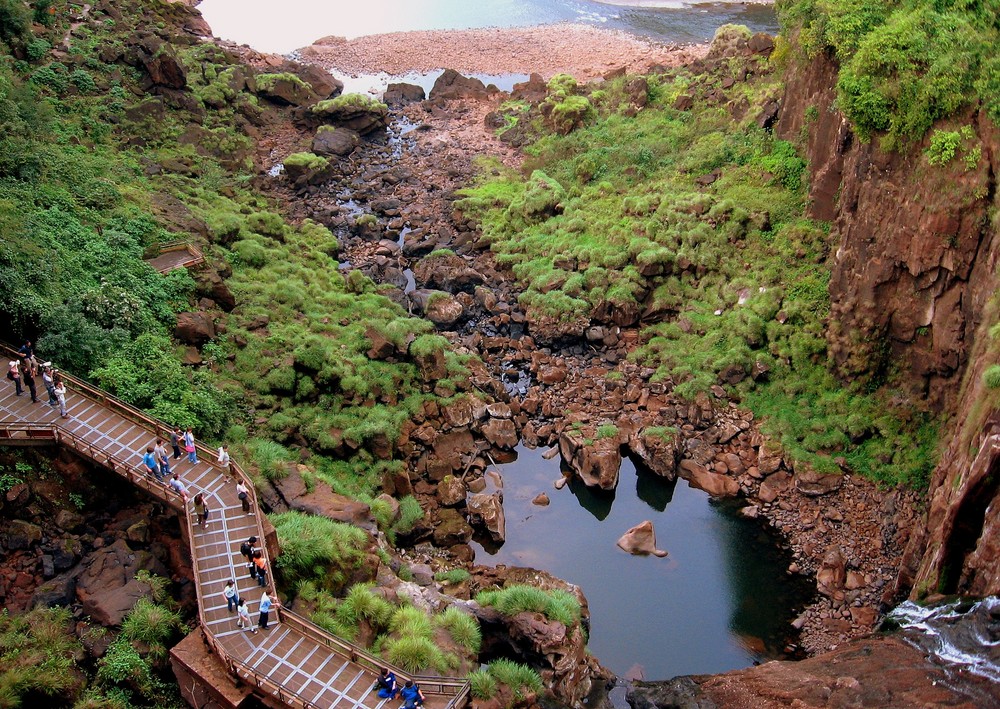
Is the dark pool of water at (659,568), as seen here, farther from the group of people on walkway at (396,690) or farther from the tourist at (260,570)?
the tourist at (260,570)

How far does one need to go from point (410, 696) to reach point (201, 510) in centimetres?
776

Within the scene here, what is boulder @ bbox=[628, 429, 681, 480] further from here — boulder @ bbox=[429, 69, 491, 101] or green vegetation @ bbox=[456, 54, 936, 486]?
boulder @ bbox=[429, 69, 491, 101]

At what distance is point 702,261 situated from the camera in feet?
139

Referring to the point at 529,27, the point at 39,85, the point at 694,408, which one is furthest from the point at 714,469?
the point at 529,27

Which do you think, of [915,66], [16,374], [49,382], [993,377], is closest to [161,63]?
[16,374]

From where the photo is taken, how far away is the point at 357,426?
33219 millimetres

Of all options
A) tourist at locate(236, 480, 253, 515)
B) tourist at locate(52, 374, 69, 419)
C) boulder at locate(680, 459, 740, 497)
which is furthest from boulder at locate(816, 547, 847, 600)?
tourist at locate(52, 374, 69, 419)

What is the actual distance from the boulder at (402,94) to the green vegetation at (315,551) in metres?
54.5

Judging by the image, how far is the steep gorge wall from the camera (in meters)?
23.4

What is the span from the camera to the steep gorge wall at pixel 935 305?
23.4 meters

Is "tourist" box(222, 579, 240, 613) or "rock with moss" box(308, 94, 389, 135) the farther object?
"rock with moss" box(308, 94, 389, 135)

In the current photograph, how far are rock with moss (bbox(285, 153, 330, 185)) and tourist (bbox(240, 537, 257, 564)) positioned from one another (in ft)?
126

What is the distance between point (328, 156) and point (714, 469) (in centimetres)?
3846

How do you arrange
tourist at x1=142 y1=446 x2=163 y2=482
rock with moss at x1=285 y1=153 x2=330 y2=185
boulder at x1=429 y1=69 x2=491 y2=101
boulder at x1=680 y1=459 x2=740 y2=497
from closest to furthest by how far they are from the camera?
1. tourist at x1=142 y1=446 x2=163 y2=482
2. boulder at x1=680 y1=459 x2=740 y2=497
3. rock with moss at x1=285 y1=153 x2=330 y2=185
4. boulder at x1=429 y1=69 x2=491 y2=101
